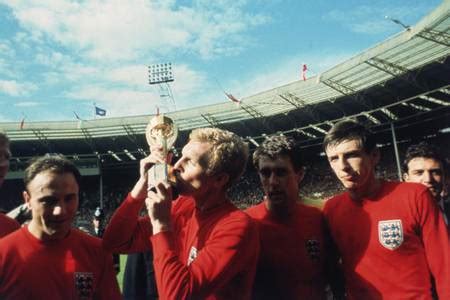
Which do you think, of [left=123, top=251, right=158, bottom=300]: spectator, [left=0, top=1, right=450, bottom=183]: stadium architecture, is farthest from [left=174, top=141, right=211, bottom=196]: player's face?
[left=0, top=1, right=450, bottom=183]: stadium architecture

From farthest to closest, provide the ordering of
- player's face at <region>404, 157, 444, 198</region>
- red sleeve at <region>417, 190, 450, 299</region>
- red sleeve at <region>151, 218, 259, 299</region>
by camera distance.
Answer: player's face at <region>404, 157, 444, 198</region>, red sleeve at <region>417, 190, 450, 299</region>, red sleeve at <region>151, 218, 259, 299</region>

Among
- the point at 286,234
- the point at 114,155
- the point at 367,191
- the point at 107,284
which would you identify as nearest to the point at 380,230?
the point at 367,191

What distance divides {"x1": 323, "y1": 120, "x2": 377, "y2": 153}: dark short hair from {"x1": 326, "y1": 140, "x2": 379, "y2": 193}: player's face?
3 centimetres

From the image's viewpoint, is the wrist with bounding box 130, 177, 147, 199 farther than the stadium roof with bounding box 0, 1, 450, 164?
No

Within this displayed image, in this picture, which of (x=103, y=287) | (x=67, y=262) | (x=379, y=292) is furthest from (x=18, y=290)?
(x=379, y=292)

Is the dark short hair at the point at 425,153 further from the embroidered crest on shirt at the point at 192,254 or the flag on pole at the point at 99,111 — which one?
the flag on pole at the point at 99,111

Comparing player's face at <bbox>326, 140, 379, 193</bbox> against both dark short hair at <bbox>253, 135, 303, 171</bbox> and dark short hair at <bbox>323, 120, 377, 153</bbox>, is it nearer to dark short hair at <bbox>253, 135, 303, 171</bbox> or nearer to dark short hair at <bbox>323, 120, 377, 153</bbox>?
dark short hair at <bbox>323, 120, 377, 153</bbox>

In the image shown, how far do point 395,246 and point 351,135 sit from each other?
702 mm

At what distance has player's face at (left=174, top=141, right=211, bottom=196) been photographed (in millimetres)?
2193

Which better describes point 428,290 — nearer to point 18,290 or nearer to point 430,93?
point 18,290

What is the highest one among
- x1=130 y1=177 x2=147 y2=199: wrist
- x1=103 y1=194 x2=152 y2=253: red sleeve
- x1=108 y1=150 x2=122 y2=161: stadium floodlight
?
x1=108 y1=150 x2=122 y2=161: stadium floodlight

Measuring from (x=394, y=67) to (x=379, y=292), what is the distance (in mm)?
19539

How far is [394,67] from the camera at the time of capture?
20141 mm

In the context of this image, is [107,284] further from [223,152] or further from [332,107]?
[332,107]
